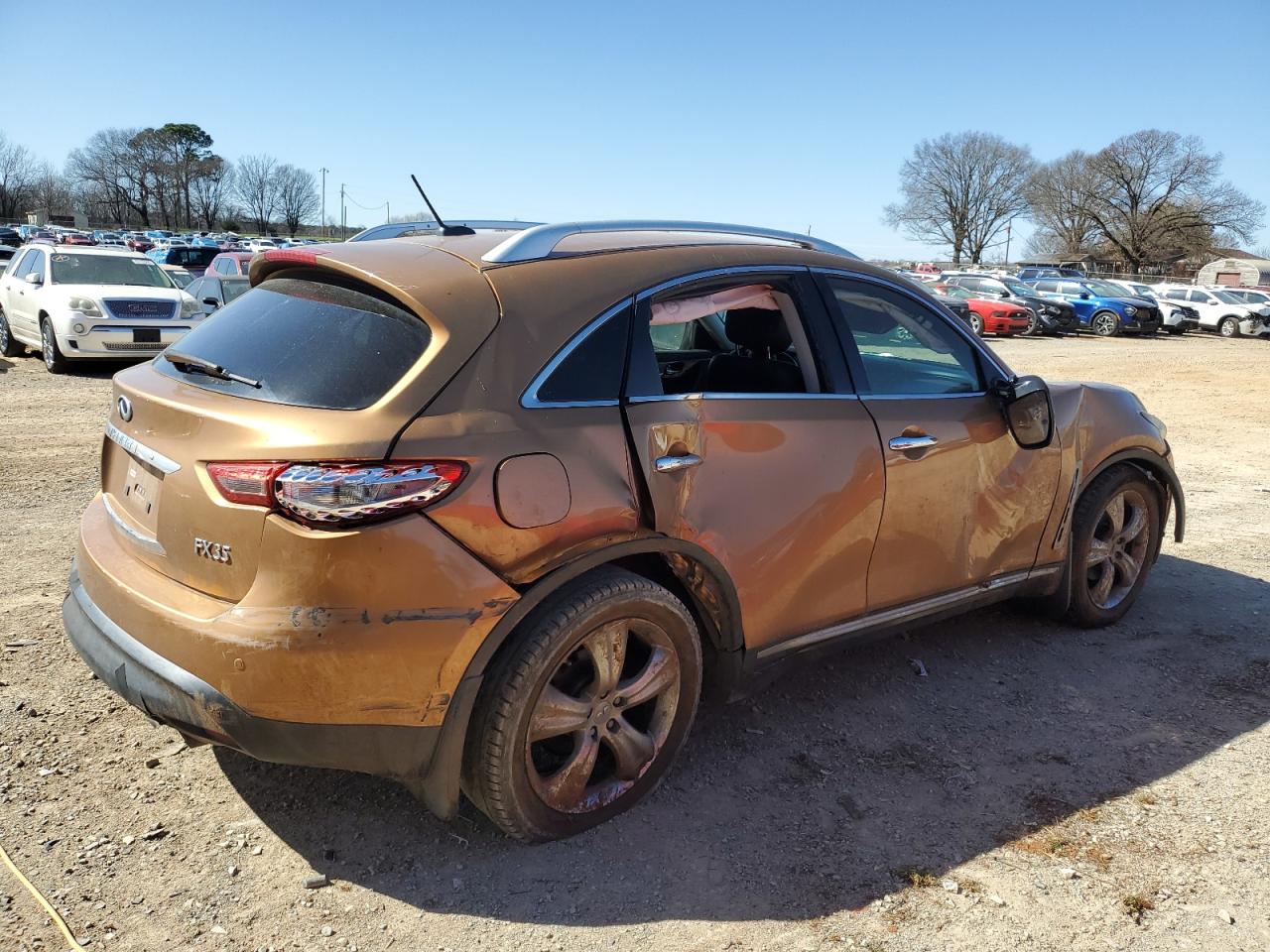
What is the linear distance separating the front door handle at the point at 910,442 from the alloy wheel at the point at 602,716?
1.13 metres

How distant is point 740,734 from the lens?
11.7 feet

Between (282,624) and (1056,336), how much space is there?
31891mm

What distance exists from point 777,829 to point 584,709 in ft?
2.42

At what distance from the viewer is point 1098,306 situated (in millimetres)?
31203

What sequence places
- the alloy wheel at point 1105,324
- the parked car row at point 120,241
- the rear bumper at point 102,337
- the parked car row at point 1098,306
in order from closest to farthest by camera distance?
the rear bumper at point 102,337 → the parked car row at point 1098,306 → the alloy wheel at point 1105,324 → the parked car row at point 120,241

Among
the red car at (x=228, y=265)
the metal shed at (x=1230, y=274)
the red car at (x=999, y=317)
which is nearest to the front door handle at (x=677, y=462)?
the red car at (x=228, y=265)

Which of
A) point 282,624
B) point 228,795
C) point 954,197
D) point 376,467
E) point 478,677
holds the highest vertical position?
point 954,197

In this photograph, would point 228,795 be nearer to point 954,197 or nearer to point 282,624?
point 282,624

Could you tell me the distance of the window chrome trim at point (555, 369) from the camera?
8.73 ft

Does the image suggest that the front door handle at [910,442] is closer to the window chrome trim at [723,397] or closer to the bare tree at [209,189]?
the window chrome trim at [723,397]

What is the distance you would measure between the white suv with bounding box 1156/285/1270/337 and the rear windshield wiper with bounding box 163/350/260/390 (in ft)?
123

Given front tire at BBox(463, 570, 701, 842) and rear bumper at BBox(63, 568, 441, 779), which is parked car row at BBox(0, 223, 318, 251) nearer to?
rear bumper at BBox(63, 568, 441, 779)

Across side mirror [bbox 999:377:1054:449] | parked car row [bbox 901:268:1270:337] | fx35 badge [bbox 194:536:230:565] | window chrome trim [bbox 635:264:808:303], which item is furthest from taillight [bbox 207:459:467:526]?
parked car row [bbox 901:268:1270:337]

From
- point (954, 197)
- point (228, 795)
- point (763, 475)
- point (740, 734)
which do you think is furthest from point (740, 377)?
point (954, 197)
